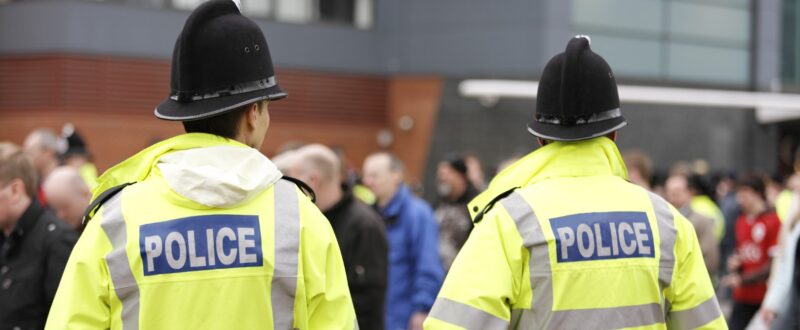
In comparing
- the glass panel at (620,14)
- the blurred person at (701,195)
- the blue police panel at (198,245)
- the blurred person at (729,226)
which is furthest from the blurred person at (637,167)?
the glass panel at (620,14)

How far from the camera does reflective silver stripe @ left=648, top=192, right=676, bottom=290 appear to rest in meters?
3.96

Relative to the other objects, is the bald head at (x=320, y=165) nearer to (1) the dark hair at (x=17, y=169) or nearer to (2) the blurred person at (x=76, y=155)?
(1) the dark hair at (x=17, y=169)

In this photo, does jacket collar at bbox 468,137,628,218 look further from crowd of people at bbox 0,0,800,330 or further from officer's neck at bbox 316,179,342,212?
officer's neck at bbox 316,179,342,212

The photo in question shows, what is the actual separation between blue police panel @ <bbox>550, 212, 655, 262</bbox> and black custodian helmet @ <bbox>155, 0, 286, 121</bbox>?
3.76 feet

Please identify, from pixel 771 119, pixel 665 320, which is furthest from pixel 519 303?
pixel 771 119

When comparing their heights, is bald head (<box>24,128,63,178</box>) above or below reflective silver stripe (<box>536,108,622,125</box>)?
below

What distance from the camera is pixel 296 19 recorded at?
26.2 meters

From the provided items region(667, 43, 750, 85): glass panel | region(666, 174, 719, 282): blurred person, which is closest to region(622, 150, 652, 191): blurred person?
region(666, 174, 719, 282): blurred person

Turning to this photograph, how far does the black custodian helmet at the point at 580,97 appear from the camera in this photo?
404cm

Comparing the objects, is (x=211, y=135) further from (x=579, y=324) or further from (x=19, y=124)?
(x=19, y=124)

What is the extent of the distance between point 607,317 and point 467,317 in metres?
0.49

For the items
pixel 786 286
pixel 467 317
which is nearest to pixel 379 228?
pixel 786 286

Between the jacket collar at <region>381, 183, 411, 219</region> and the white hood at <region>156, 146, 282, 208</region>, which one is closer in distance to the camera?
the white hood at <region>156, 146, 282, 208</region>

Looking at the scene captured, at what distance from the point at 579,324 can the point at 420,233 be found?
434cm
